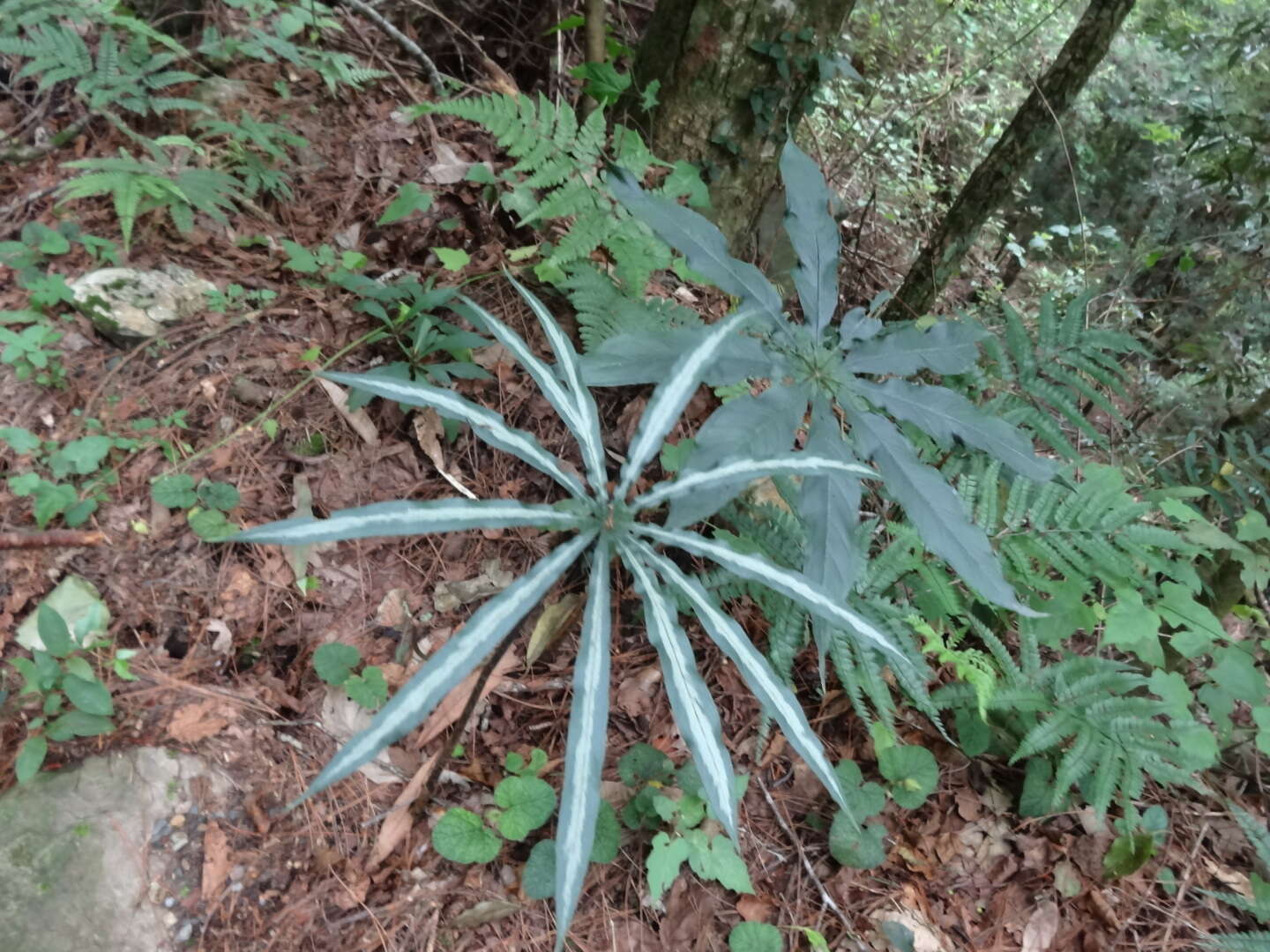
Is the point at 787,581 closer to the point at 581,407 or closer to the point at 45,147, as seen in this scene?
the point at 581,407

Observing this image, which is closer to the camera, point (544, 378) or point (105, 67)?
point (544, 378)

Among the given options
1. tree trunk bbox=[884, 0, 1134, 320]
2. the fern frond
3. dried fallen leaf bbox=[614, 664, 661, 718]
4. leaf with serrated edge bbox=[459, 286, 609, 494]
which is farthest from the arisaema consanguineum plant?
tree trunk bbox=[884, 0, 1134, 320]

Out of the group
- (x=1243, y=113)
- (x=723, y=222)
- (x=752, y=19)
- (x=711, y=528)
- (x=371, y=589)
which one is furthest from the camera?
(x=1243, y=113)

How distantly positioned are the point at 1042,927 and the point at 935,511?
1.21 m

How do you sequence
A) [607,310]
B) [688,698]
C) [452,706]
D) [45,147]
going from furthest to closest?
[45,147]
[607,310]
[452,706]
[688,698]

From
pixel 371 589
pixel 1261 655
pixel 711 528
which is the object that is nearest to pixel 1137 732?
pixel 1261 655

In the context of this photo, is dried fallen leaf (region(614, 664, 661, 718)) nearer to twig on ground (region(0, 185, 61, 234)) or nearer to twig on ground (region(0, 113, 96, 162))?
twig on ground (region(0, 185, 61, 234))

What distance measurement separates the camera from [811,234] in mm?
1448

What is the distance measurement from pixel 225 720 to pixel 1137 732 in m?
2.06

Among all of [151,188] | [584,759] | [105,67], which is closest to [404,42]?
[105,67]

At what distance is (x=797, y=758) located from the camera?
1870 millimetres

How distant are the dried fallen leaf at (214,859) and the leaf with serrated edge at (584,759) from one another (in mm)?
862

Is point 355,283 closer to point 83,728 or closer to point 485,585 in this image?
point 485,585

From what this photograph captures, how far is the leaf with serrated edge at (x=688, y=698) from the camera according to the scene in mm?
1023
